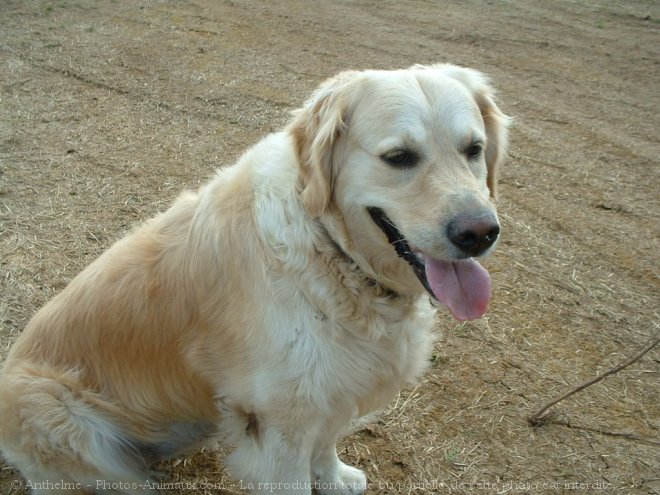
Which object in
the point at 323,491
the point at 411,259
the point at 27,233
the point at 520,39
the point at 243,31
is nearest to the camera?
the point at 411,259

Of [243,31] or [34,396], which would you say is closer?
[34,396]

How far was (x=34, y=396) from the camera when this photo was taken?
234cm

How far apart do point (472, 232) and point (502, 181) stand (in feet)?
11.7

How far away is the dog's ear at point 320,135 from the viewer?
215cm

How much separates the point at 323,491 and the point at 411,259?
138 centimetres

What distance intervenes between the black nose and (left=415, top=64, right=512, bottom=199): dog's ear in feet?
2.07

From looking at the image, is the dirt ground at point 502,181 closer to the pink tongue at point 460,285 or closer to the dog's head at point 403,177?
the pink tongue at point 460,285

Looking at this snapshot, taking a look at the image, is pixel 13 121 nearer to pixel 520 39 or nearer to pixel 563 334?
pixel 563 334

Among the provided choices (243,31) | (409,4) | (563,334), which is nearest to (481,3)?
(409,4)

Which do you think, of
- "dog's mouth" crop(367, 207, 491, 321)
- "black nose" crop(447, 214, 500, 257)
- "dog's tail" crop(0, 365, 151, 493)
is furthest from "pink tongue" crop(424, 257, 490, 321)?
"dog's tail" crop(0, 365, 151, 493)

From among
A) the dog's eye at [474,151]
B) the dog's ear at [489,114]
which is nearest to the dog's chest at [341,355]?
the dog's eye at [474,151]

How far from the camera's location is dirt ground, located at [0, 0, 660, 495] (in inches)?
120

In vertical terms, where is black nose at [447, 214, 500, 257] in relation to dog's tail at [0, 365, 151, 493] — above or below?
above

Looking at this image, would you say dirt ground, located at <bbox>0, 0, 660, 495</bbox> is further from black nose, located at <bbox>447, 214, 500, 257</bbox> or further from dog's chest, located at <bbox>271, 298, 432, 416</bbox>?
black nose, located at <bbox>447, 214, 500, 257</bbox>
